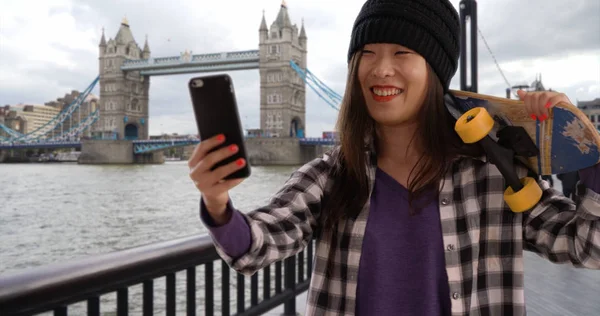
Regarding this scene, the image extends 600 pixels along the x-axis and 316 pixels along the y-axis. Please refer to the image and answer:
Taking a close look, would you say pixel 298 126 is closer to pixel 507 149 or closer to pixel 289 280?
pixel 289 280

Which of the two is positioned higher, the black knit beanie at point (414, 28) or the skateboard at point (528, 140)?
the black knit beanie at point (414, 28)

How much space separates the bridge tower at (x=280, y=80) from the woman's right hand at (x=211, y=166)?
38522mm

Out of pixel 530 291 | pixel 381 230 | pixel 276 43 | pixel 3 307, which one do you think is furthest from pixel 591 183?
pixel 276 43

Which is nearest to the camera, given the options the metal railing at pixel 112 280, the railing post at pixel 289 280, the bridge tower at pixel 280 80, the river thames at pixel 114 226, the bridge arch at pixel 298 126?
the metal railing at pixel 112 280

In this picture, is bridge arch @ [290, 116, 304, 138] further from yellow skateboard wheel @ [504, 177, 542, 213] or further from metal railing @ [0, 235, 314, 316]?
yellow skateboard wheel @ [504, 177, 542, 213]

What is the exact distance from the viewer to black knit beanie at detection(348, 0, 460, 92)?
0.86 m

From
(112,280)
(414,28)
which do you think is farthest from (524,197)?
(112,280)

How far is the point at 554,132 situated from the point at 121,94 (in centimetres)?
4868

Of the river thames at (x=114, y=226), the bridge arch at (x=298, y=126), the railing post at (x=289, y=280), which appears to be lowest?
the river thames at (x=114, y=226)

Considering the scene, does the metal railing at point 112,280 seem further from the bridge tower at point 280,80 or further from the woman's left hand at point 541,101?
the bridge tower at point 280,80

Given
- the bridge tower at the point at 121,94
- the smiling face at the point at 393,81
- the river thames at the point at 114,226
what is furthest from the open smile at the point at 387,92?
the bridge tower at the point at 121,94

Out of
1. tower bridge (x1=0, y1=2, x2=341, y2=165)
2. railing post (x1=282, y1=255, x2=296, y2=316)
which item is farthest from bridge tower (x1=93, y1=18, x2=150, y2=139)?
railing post (x1=282, y1=255, x2=296, y2=316)

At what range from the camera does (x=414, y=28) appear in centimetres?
86

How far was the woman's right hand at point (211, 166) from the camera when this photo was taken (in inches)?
25.0
